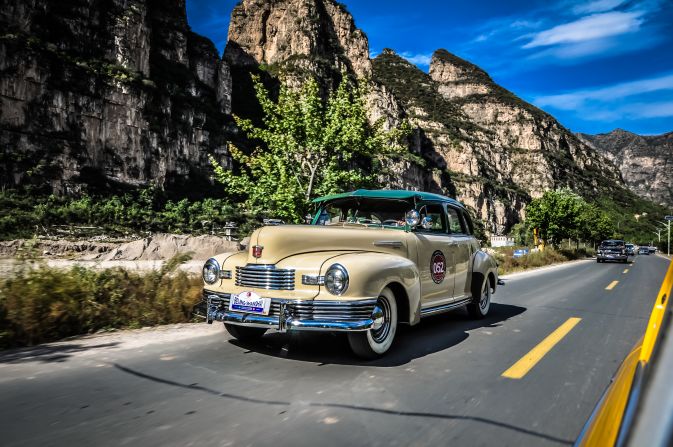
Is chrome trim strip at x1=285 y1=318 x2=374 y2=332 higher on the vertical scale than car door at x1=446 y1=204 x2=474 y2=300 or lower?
lower

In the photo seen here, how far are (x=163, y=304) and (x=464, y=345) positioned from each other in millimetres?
4292

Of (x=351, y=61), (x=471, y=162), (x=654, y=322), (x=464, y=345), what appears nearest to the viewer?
(x=654, y=322)

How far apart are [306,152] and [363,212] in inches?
312

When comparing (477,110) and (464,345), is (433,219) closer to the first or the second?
(464,345)

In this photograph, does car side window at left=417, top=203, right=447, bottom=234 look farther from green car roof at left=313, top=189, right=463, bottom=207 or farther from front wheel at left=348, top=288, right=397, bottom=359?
front wheel at left=348, top=288, right=397, bottom=359

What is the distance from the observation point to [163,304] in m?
6.43

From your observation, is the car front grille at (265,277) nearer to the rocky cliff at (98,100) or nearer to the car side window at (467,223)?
the car side window at (467,223)

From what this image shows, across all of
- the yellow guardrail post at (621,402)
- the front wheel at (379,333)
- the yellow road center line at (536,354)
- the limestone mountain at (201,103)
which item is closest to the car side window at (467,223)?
the yellow road center line at (536,354)

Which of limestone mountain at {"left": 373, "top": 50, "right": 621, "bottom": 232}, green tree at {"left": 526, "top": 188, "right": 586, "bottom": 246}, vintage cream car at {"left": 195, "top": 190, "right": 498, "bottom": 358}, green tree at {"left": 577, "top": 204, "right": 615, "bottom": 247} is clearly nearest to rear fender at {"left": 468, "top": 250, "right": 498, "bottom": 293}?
vintage cream car at {"left": 195, "top": 190, "right": 498, "bottom": 358}

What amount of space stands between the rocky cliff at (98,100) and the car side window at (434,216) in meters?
82.8

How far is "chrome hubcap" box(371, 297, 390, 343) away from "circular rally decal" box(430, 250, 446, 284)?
1.14 meters

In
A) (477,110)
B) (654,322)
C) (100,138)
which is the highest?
(477,110)

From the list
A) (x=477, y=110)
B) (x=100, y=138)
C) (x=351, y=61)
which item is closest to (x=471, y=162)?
(x=477, y=110)

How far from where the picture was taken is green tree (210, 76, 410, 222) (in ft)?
40.8
